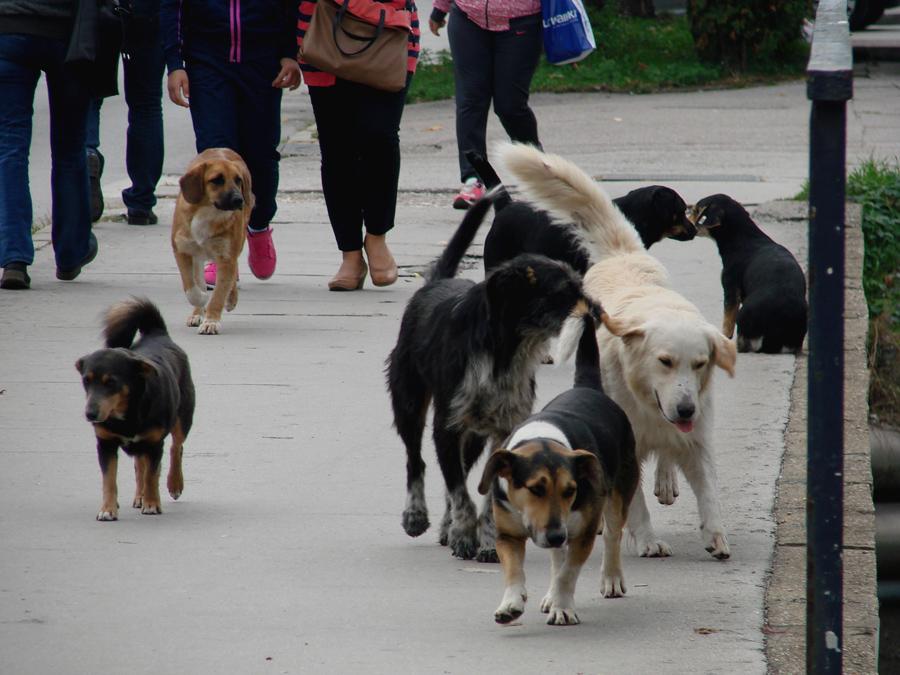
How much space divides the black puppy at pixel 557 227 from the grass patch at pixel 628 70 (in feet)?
37.8

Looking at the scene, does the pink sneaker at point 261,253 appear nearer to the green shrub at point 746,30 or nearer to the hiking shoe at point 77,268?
the hiking shoe at point 77,268

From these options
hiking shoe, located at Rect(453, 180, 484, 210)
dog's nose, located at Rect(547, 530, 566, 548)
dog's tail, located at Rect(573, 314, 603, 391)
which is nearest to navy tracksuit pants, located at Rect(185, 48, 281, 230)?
hiking shoe, located at Rect(453, 180, 484, 210)

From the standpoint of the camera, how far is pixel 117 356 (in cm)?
507

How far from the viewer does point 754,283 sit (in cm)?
789

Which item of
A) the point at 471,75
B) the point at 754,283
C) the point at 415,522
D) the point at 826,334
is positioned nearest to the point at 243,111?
the point at 471,75

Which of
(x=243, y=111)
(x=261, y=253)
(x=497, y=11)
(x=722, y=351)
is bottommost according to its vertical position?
(x=261, y=253)

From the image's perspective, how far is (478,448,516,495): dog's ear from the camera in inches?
154

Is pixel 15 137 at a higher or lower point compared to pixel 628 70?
higher

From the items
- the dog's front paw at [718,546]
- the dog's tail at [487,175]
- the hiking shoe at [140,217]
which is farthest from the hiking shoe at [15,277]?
the dog's front paw at [718,546]

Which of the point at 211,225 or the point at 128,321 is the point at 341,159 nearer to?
the point at 211,225

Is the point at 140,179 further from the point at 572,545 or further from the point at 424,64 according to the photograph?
the point at 424,64

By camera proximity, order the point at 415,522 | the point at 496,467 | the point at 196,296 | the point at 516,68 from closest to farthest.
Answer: the point at 496,467 → the point at 415,522 → the point at 196,296 → the point at 516,68

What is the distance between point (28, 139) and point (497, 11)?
10.5 ft

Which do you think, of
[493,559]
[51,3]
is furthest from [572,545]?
[51,3]
